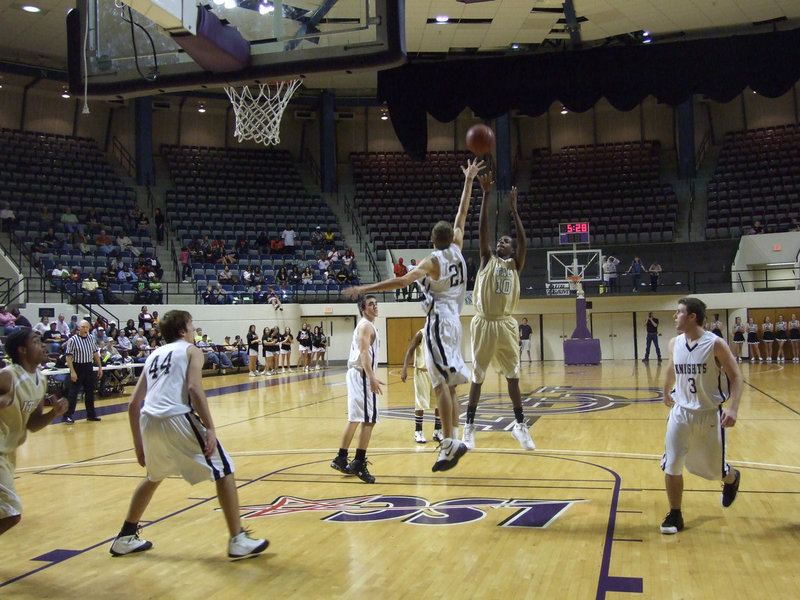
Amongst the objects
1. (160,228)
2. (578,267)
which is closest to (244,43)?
(578,267)

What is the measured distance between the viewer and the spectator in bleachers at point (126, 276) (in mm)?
21266

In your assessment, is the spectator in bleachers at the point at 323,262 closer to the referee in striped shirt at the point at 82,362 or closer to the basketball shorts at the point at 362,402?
the referee in striped shirt at the point at 82,362

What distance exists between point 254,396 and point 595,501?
34.5 feet

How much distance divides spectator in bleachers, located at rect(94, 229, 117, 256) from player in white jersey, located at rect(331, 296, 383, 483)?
18.2 metres

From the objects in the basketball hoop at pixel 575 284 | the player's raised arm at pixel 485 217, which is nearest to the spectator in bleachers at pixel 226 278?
the basketball hoop at pixel 575 284

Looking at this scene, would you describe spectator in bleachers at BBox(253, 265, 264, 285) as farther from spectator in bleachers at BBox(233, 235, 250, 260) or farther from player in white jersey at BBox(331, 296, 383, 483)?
player in white jersey at BBox(331, 296, 383, 483)

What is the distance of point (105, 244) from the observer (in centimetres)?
2312

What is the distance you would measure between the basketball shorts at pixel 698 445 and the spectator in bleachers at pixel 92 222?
→ 2251 centimetres

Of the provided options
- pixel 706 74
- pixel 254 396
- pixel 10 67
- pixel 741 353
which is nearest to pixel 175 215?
pixel 10 67

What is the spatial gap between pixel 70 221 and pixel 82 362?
45.5 ft

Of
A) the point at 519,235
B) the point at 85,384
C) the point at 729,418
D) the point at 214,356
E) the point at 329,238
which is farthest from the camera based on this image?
the point at 329,238

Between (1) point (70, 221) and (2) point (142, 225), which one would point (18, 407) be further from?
(2) point (142, 225)

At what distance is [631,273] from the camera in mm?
24297

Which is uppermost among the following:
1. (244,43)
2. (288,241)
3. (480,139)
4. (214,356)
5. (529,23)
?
(529,23)
